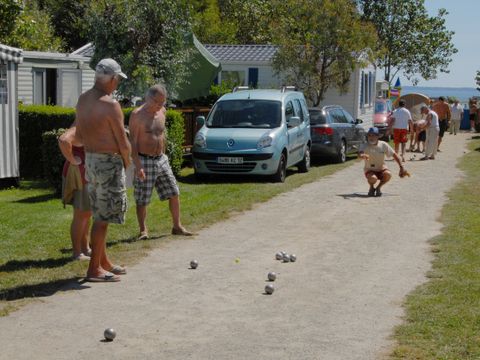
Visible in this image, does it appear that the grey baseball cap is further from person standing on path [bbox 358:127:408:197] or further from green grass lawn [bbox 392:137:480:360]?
person standing on path [bbox 358:127:408:197]

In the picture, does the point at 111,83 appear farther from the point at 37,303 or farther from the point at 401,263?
the point at 401,263

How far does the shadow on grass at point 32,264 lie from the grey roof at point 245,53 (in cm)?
2403

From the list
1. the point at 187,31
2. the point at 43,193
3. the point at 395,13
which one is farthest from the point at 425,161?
the point at 395,13

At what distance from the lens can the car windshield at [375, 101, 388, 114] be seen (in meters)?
38.3

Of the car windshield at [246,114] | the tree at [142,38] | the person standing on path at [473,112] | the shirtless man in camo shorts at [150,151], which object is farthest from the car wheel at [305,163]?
the person standing on path at [473,112]

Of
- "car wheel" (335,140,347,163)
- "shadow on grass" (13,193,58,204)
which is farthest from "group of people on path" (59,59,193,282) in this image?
"car wheel" (335,140,347,163)

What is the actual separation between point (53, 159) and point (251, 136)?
4259 millimetres

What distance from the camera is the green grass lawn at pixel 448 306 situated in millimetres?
6031

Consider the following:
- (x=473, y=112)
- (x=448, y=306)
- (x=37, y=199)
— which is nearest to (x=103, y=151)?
(x=448, y=306)

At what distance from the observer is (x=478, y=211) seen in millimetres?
13422

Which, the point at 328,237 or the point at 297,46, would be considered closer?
the point at 328,237

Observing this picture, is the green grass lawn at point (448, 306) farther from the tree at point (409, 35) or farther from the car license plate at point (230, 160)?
the tree at point (409, 35)

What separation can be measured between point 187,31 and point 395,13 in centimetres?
4148

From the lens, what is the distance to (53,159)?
1417 centimetres
